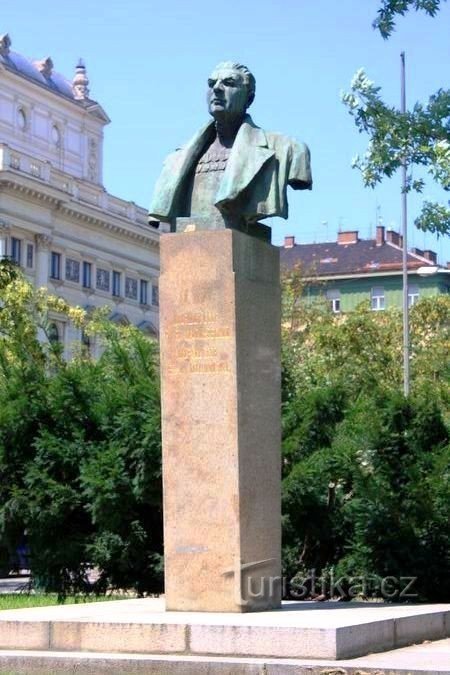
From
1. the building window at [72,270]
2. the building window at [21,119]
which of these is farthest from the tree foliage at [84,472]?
the building window at [21,119]

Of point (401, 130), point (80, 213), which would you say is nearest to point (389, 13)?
point (401, 130)

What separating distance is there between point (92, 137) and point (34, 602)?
75.9 m

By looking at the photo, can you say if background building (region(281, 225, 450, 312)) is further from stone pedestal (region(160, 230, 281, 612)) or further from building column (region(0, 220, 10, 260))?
stone pedestal (region(160, 230, 281, 612))

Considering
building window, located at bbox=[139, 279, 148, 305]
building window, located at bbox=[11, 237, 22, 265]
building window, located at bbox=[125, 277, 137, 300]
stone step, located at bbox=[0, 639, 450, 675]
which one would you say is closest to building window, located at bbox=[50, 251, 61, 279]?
building window, located at bbox=[11, 237, 22, 265]

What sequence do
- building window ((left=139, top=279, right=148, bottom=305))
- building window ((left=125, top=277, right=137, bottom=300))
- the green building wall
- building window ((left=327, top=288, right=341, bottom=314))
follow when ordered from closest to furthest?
building window ((left=125, top=277, right=137, bottom=300)) < building window ((left=139, top=279, right=148, bottom=305)) < the green building wall < building window ((left=327, top=288, right=341, bottom=314))

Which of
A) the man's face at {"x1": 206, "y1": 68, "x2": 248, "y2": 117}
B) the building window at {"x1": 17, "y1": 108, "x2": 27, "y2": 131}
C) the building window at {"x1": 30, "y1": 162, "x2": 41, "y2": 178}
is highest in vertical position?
the building window at {"x1": 17, "y1": 108, "x2": 27, "y2": 131}

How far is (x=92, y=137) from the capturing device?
91375 mm

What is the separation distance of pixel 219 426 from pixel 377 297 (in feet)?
248

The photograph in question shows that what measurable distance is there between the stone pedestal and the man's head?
1192mm

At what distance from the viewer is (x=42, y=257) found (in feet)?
237

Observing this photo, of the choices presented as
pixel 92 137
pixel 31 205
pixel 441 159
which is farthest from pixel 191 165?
pixel 92 137

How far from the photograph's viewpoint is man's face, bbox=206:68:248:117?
43.9 ft

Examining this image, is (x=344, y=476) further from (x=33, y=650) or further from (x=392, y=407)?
(x=33, y=650)

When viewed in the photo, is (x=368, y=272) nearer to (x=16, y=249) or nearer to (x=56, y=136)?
(x=56, y=136)
